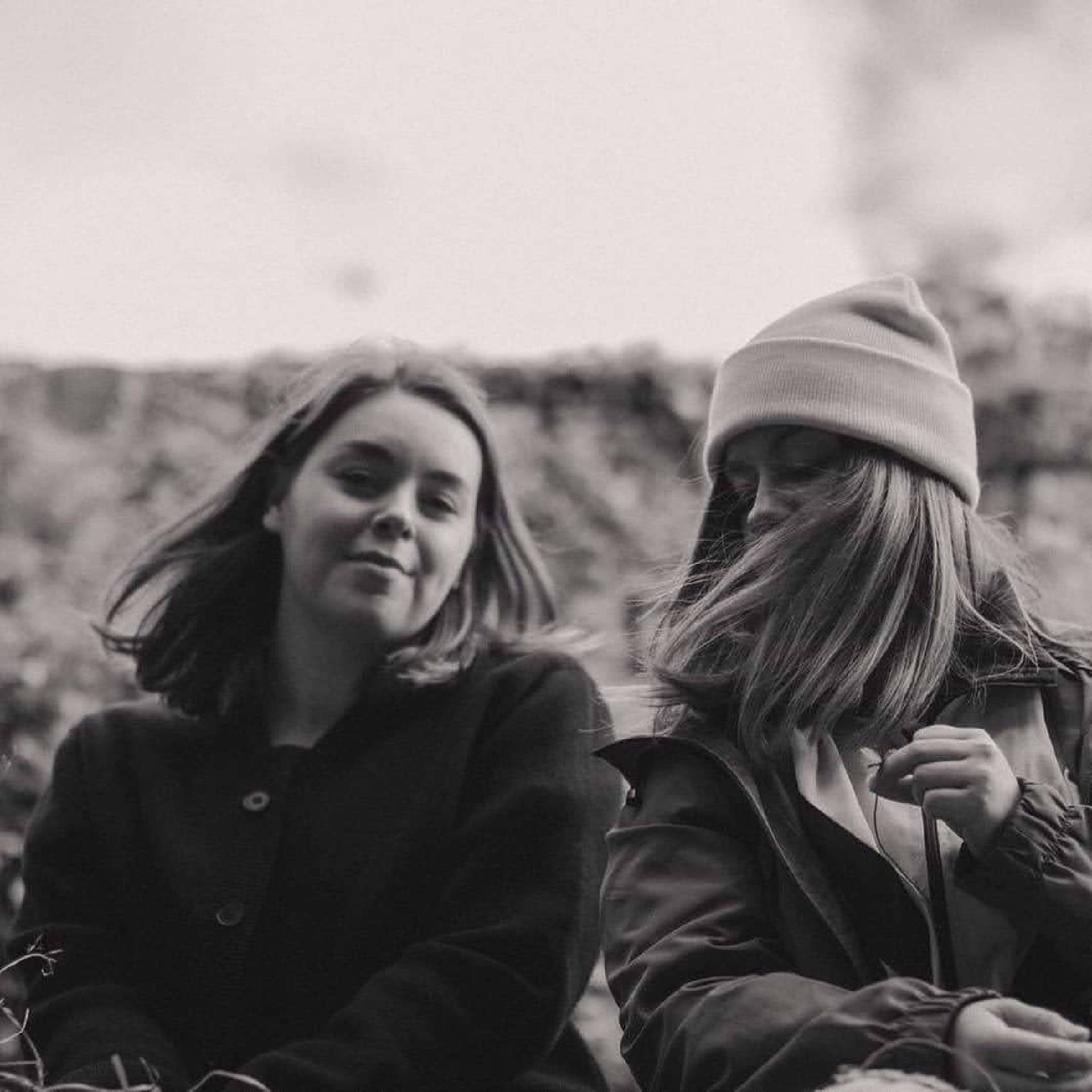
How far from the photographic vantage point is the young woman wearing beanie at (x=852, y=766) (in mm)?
1511

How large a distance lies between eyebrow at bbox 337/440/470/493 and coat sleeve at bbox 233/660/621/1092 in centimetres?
40

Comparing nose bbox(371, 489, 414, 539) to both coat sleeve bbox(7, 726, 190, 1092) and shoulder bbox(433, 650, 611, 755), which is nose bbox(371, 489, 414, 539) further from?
coat sleeve bbox(7, 726, 190, 1092)

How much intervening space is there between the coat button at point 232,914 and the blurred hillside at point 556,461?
1.34m

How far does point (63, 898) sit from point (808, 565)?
1259 mm

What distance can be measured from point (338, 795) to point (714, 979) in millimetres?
803

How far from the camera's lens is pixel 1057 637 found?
1.94m

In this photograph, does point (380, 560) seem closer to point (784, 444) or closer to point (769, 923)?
point (784, 444)

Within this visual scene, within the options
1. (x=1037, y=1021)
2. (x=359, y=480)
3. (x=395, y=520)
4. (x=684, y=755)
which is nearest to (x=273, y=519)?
(x=359, y=480)

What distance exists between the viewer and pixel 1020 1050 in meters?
1.33

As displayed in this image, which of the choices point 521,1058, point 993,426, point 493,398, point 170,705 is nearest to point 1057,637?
point 521,1058

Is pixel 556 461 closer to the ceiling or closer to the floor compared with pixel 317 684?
closer to the ceiling

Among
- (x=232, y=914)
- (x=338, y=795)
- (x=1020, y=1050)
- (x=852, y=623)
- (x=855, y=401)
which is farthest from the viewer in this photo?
(x=338, y=795)

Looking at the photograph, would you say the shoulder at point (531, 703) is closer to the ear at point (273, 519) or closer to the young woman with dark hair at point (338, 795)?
the young woman with dark hair at point (338, 795)

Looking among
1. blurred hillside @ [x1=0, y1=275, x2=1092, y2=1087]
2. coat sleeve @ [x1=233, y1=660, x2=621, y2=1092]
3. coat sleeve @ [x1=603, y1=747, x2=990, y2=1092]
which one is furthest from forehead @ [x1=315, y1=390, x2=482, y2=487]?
blurred hillside @ [x1=0, y1=275, x2=1092, y2=1087]
